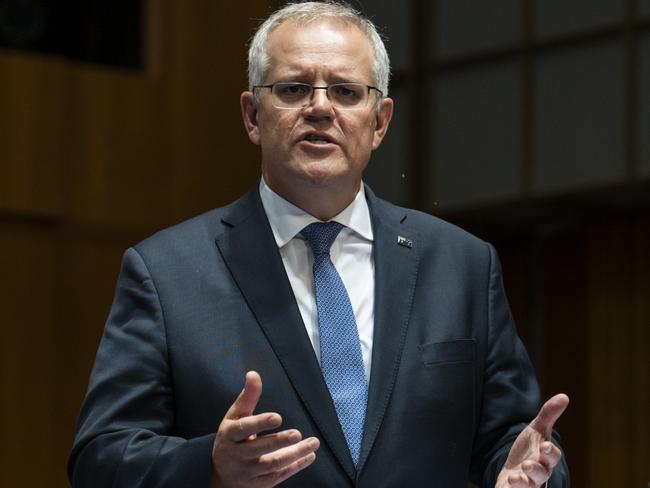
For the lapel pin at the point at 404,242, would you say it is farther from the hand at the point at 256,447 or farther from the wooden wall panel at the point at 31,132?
the wooden wall panel at the point at 31,132

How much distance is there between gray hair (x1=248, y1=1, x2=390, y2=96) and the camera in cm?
257

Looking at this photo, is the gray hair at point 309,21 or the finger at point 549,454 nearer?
the finger at point 549,454

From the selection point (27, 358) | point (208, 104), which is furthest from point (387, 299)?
point (208, 104)

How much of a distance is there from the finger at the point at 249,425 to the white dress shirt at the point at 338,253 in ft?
1.54

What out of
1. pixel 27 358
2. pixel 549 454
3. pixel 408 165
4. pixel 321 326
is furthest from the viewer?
pixel 408 165

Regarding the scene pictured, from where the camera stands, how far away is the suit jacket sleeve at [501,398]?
2479 mm

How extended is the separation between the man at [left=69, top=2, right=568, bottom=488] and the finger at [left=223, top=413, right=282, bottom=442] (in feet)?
0.39

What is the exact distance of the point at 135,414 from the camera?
230cm

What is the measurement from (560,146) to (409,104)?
118 cm

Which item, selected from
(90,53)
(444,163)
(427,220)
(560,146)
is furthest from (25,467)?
(427,220)

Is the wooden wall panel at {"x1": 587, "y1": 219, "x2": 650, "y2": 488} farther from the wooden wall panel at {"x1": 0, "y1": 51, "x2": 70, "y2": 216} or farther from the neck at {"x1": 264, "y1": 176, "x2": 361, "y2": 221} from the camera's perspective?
the neck at {"x1": 264, "y1": 176, "x2": 361, "y2": 221}

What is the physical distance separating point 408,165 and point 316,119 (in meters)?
5.72

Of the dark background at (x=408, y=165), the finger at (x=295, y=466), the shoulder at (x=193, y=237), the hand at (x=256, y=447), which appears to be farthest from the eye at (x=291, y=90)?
the dark background at (x=408, y=165)

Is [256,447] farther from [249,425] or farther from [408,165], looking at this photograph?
[408,165]
